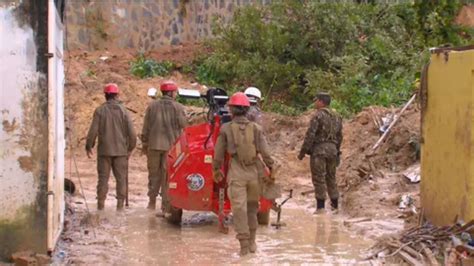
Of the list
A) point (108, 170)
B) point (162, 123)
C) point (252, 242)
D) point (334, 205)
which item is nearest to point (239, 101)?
point (252, 242)

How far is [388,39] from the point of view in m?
20.2

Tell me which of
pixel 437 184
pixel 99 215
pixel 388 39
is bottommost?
pixel 99 215

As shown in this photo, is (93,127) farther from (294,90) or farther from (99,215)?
(294,90)

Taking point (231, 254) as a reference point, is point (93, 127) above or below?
above

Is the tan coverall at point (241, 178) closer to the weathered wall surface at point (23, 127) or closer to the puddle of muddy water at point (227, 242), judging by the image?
the puddle of muddy water at point (227, 242)

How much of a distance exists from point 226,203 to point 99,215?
91.6 inches

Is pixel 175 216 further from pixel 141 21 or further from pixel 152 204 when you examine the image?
pixel 141 21

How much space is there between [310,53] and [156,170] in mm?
7938

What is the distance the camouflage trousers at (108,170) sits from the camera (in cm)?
1305

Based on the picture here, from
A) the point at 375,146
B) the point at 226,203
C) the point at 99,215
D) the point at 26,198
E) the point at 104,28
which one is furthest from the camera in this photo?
the point at 104,28

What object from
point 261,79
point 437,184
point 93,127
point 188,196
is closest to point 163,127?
point 93,127

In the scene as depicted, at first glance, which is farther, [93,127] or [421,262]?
[93,127]

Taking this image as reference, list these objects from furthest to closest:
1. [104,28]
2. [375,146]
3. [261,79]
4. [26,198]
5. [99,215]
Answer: [104,28], [261,79], [375,146], [99,215], [26,198]

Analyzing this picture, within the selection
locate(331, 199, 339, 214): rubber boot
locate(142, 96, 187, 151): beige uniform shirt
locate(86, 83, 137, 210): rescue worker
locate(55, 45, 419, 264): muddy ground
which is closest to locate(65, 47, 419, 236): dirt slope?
locate(55, 45, 419, 264): muddy ground
